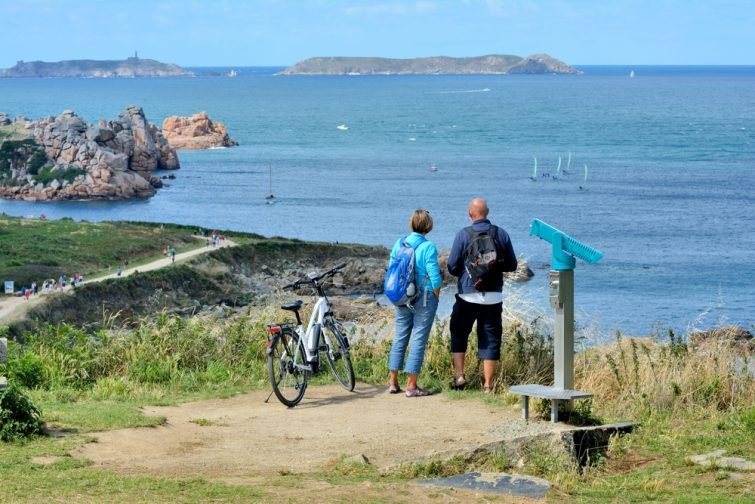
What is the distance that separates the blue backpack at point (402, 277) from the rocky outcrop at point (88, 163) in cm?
8971

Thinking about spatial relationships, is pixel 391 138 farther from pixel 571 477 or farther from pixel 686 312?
pixel 571 477

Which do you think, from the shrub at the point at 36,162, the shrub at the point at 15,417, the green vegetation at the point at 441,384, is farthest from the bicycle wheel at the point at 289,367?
the shrub at the point at 36,162

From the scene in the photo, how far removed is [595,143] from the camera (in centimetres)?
12794

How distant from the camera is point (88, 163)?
103m

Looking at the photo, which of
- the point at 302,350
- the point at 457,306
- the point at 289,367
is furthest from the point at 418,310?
the point at 289,367

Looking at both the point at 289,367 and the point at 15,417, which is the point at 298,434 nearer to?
the point at 289,367

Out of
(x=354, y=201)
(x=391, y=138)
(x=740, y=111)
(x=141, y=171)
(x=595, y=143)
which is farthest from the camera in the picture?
(x=740, y=111)

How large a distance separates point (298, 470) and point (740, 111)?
583 ft

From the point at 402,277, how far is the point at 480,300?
754 mm

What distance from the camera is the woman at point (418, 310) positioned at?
10312 mm

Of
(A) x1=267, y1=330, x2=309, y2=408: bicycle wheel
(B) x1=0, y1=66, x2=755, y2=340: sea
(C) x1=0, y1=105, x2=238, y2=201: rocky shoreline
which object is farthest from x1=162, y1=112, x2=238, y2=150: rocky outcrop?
(A) x1=267, y1=330, x2=309, y2=408: bicycle wheel

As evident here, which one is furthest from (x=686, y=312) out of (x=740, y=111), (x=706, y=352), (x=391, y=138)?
(x=740, y=111)

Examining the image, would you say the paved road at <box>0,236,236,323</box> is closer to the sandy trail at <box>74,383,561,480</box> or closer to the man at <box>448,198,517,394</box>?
the sandy trail at <box>74,383,561,480</box>

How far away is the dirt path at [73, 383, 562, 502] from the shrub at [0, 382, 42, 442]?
0.50m
